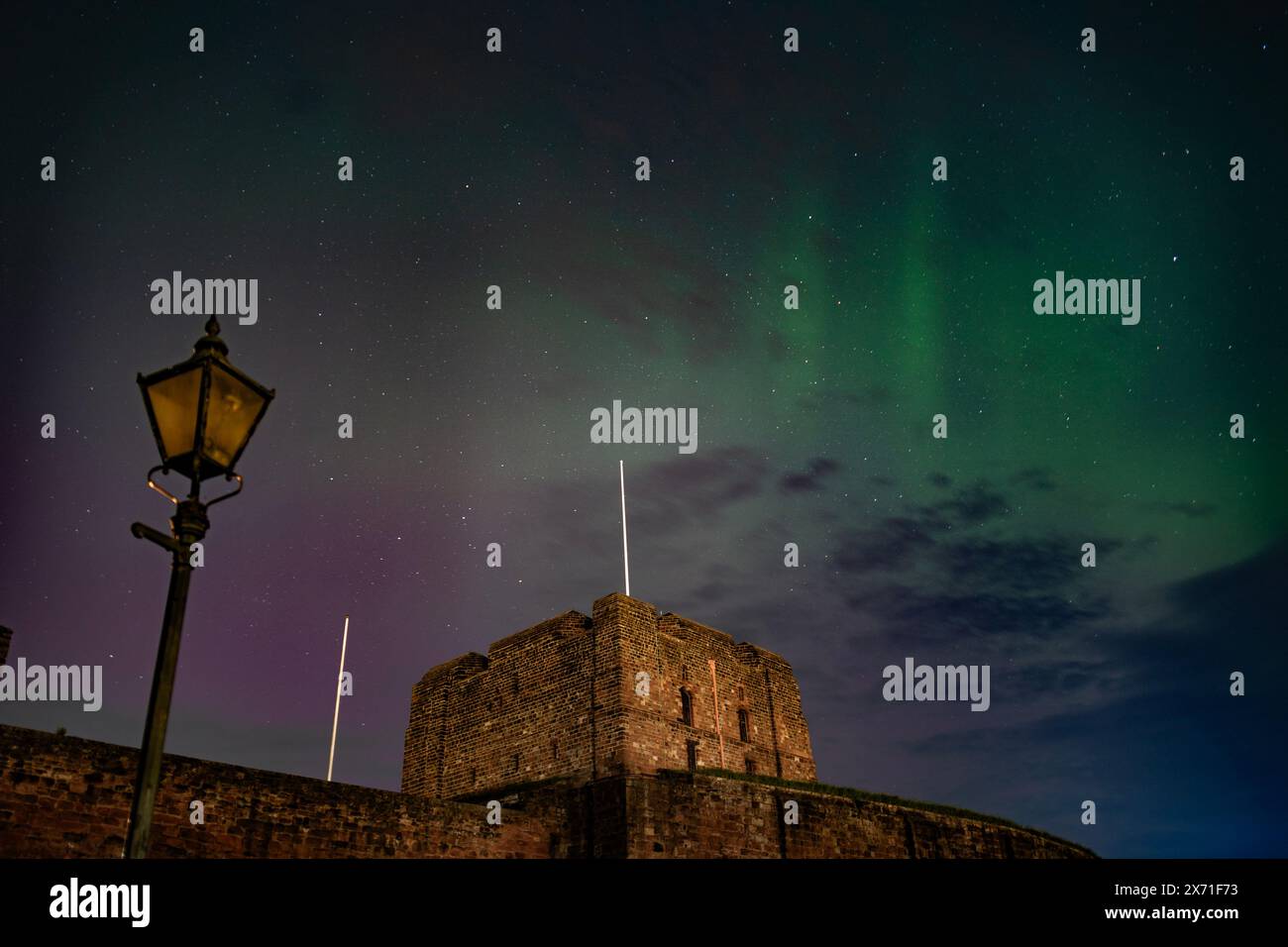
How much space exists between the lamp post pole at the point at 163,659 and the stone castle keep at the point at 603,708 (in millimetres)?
19623

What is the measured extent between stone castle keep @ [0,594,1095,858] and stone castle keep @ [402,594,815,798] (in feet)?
0.21

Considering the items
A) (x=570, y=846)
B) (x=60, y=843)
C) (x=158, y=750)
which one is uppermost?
(x=158, y=750)

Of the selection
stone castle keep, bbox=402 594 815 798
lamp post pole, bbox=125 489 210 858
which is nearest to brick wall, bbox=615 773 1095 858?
stone castle keep, bbox=402 594 815 798

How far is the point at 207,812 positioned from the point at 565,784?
1125 centimetres

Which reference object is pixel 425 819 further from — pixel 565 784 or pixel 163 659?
pixel 163 659
